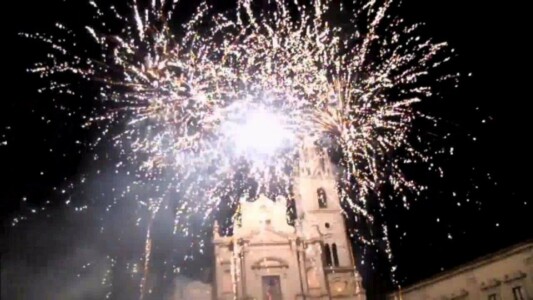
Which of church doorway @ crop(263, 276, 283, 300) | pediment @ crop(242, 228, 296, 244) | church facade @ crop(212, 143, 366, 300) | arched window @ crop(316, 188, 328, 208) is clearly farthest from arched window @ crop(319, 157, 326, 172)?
church doorway @ crop(263, 276, 283, 300)

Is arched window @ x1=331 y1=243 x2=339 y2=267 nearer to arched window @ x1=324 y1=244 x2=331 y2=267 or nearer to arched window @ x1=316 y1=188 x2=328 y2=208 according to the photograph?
arched window @ x1=324 y1=244 x2=331 y2=267

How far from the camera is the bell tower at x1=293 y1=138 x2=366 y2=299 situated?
35575mm

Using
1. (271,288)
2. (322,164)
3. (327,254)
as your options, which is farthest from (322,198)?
(271,288)

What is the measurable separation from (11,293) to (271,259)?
2006 cm

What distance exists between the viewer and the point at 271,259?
35.3 m

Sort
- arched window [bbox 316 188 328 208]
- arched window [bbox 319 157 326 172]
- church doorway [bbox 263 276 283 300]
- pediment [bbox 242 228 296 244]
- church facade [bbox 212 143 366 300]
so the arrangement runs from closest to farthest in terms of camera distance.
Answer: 1. church doorway [bbox 263 276 283 300]
2. church facade [bbox 212 143 366 300]
3. pediment [bbox 242 228 296 244]
4. arched window [bbox 316 188 328 208]
5. arched window [bbox 319 157 326 172]

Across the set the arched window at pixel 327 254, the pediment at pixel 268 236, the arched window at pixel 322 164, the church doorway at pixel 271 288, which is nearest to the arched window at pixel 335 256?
the arched window at pixel 327 254

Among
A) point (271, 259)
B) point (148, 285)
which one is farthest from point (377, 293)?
point (148, 285)

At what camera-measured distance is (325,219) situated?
37500mm

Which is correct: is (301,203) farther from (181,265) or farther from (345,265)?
(181,265)

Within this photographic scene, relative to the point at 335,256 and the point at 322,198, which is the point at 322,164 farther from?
the point at 335,256

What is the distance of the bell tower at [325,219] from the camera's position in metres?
35.6

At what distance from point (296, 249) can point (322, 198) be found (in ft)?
15.1

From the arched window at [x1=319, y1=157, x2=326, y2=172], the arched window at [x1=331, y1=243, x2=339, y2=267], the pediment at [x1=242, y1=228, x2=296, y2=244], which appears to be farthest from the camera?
the arched window at [x1=319, y1=157, x2=326, y2=172]
